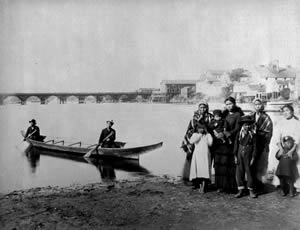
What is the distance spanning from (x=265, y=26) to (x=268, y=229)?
225 centimetres

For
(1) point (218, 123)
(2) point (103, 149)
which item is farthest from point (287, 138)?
(2) point (103, 149)

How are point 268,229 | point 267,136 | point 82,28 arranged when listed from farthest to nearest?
point 82,28, point 267,136, point 268,229

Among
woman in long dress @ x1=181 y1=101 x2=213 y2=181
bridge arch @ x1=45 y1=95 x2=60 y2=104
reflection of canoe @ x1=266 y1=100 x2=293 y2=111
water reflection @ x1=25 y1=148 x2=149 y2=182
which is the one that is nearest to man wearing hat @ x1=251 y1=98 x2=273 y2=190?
reflection of canoe @ x1=266 y1=100 x2=293 y2=111

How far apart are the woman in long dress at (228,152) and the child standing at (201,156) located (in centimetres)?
11

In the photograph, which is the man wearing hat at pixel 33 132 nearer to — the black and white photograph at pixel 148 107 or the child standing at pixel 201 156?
the black and white photograph at pixel 148 107

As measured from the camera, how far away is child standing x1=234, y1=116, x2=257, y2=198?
3277mm

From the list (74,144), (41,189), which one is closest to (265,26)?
(74,144)

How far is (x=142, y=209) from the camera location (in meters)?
3.30

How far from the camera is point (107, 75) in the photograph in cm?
369

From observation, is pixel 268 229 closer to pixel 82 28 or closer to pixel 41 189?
pixel 41 189

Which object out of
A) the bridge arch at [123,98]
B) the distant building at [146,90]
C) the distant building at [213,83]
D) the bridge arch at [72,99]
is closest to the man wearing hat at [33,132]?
the bridge arch at [72,99]

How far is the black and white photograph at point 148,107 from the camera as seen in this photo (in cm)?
337

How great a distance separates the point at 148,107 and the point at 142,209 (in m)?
1.20

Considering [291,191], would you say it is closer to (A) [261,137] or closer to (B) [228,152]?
(A) [261,137]
